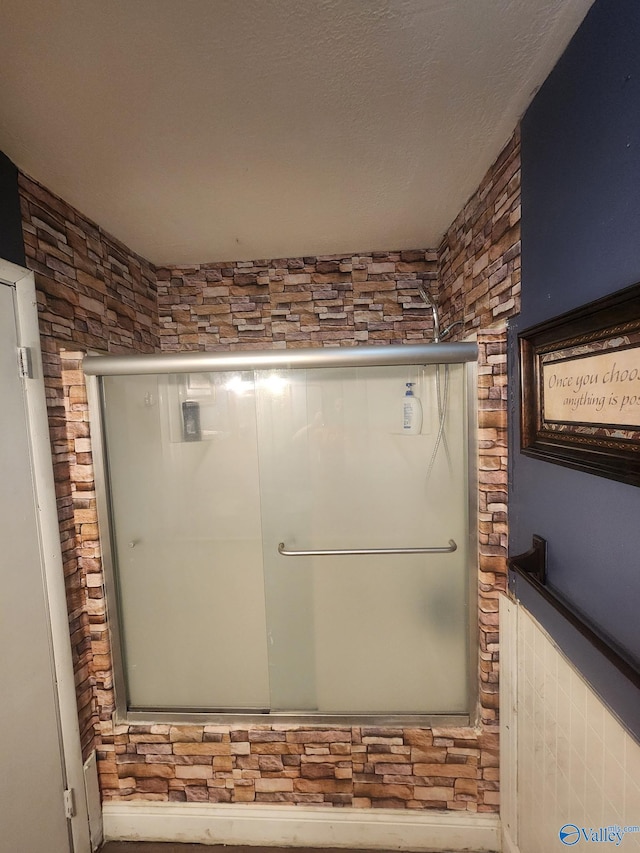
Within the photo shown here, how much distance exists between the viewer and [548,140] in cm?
79

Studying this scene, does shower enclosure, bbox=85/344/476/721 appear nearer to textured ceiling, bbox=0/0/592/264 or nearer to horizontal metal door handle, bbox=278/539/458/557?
horizontal metal door handle, bbox=278/539/458/557

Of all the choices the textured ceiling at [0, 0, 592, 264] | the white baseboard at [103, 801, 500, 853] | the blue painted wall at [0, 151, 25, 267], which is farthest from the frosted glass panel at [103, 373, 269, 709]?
the textured ceiling at [0, 0, 592, 264]

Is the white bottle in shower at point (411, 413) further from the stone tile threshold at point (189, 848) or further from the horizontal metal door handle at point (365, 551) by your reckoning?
the stone tile threshold at point (189, 848)

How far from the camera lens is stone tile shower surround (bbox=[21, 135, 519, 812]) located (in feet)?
3.61

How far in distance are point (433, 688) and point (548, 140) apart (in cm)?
177

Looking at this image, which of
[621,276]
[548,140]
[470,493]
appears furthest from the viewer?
[470,493]

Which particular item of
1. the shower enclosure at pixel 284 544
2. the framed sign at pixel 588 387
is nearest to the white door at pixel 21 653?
the shower enclosure at pixel 284 544

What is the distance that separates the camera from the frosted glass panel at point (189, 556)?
53.7 inches

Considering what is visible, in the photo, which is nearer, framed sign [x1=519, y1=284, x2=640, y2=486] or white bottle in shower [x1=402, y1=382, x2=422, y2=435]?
framed sign [x1=519, y1=284, x2=640, y2=486]

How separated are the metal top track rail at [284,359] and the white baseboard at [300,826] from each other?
1.64 m

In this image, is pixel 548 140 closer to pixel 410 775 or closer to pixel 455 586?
pixel 455 586

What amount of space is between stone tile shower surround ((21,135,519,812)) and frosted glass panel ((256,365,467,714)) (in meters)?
0.12

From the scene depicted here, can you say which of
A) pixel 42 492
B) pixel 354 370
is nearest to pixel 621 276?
pixel 354 370

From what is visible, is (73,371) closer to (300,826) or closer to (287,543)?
(287,543)
